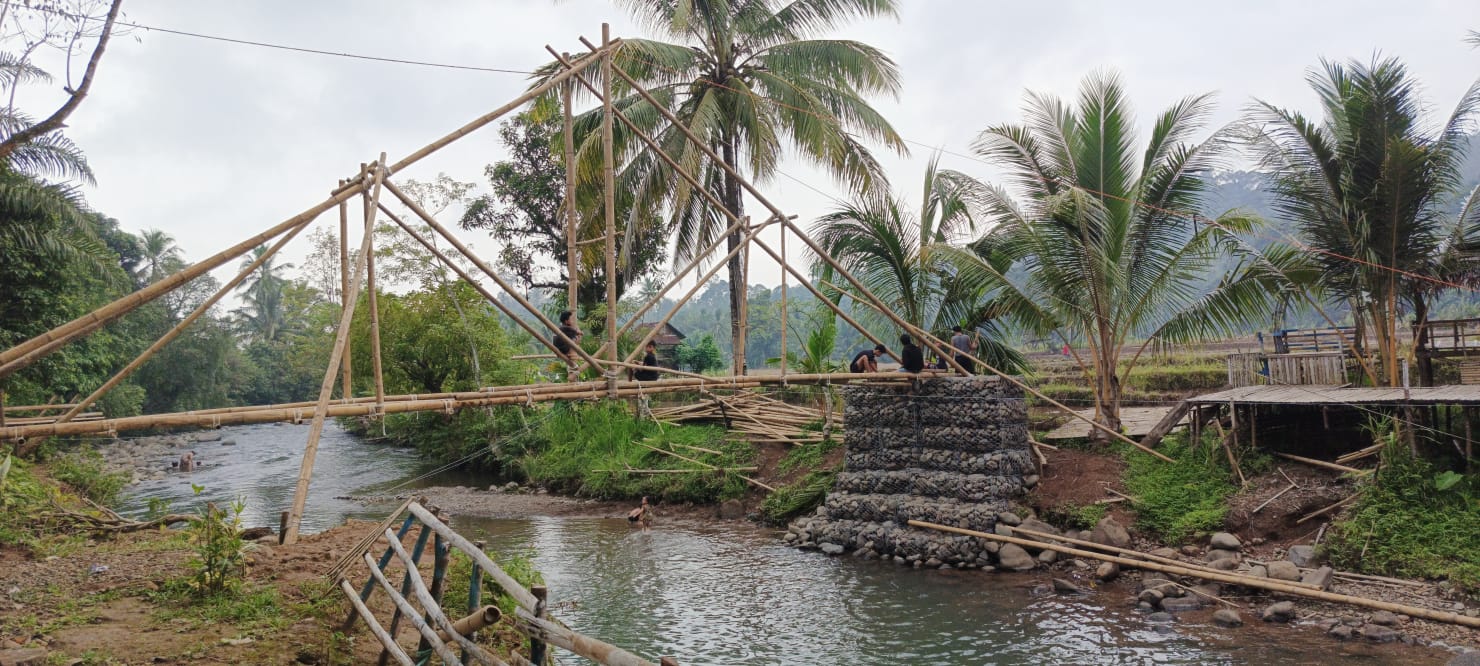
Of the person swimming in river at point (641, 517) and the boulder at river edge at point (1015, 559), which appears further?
the person swimming in river at point (641, 517)

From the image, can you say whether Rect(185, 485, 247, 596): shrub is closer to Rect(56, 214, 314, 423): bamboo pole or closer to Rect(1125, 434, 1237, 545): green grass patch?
Rect(56, 214, 314, 423): bamboo pole

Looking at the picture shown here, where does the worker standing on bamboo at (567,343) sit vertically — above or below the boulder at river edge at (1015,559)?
above

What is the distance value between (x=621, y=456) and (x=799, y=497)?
4.67 meters

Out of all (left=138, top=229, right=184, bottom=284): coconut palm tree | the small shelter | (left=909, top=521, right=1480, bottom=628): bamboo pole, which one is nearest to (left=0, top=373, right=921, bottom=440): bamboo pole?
(left=909, top=521, right=1480, bottom=628): bamboo pole

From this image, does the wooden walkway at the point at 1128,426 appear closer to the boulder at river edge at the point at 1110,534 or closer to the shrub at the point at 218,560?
the boulder at river edge at the point at 1110,534

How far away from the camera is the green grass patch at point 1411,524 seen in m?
8.78

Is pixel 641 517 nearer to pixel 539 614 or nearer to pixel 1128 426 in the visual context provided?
pixel 1128 426

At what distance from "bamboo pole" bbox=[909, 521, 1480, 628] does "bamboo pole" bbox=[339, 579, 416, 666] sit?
284 inches

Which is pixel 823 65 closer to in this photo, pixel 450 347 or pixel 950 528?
pixel 950 528

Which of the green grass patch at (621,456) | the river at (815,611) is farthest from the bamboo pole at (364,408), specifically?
the green grass patch at (621,456)

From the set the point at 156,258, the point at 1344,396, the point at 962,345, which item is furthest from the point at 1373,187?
the point at 156,258

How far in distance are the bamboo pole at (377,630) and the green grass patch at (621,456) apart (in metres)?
9.79

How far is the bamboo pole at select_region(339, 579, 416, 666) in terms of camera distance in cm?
518

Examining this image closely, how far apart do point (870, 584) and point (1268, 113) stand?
7620 mm
